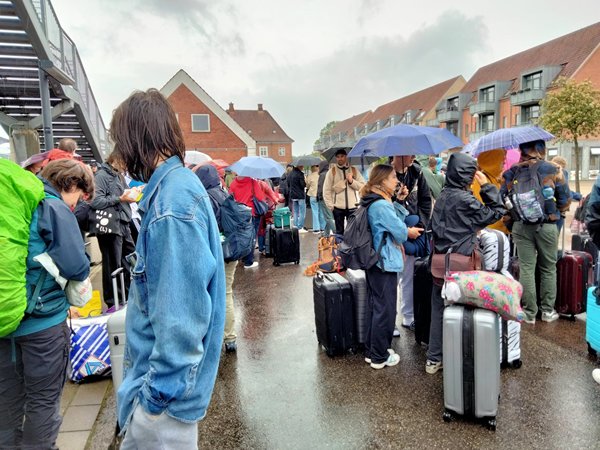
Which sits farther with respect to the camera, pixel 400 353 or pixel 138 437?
pixel 400 353

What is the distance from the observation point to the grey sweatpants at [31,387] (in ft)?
7.33

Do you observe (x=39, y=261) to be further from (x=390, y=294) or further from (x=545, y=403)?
(x=545, y=403)

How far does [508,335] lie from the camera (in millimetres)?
3855

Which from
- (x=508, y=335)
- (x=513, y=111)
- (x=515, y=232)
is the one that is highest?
(x=513, y=111)

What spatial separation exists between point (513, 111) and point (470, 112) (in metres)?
6.09

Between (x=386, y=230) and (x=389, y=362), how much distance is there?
1.31 meters

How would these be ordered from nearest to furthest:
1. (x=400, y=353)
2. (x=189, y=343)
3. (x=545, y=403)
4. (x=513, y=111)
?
1. (x=189, y=343)
2. (x=545, y=403)
3. (x=400, y=353)
4. (x=513, y=111)

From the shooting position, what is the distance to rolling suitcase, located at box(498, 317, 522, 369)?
3834 mm

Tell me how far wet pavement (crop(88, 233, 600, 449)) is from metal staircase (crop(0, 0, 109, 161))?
600 centimetres

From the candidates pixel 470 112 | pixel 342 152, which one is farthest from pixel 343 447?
pixel 470 112

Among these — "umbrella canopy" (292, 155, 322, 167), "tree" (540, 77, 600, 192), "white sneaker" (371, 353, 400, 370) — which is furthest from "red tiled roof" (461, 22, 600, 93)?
"white sneaker" (371, 353, 400, 370)

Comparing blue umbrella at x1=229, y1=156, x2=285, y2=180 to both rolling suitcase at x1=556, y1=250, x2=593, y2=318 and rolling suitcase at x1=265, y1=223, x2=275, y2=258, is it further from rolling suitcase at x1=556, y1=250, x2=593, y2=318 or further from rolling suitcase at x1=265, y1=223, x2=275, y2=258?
rolling suitcase at x1=556, y1=250, x2=593, y2=318

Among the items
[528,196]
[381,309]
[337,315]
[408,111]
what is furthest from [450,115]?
[381,309]

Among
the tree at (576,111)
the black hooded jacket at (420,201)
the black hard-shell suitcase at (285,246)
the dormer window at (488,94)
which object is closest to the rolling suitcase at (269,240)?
the black hard-shell suitcase at (285,246)
